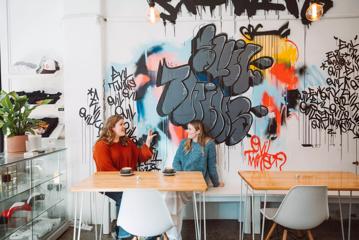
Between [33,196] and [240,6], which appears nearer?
[33,196]

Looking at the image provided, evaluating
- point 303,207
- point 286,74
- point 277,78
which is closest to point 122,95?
point 277,78

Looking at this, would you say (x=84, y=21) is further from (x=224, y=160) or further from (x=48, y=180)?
(x=224, y=160)

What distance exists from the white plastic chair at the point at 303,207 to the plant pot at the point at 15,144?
269 centimetres

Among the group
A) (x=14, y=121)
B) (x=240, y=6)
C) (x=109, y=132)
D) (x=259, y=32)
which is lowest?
(x=109, y=132)

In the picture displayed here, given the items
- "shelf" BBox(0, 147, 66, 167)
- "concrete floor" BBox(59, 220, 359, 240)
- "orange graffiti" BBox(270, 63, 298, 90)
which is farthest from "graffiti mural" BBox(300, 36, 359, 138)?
"shelf" BBox(0, 147, 66, 167)

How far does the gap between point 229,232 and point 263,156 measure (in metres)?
1.07

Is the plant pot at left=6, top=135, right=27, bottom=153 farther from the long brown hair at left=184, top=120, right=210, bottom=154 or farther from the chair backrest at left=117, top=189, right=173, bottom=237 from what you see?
the long brown hair at left=184, top=120, right=210, bottom=154

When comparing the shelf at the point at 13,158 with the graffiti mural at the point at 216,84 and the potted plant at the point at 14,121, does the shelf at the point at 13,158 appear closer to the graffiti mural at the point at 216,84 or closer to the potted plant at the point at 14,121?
the potted plant at the point at 14,121

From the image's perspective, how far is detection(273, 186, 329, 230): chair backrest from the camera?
2447mm

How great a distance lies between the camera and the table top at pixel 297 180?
8.55 ft

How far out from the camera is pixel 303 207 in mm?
2479

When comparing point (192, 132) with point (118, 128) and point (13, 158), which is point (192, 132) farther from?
point (13, 158)

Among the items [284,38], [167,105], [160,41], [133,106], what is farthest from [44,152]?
[284,38]

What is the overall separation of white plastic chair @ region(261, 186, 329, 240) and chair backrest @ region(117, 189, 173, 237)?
981 mm
